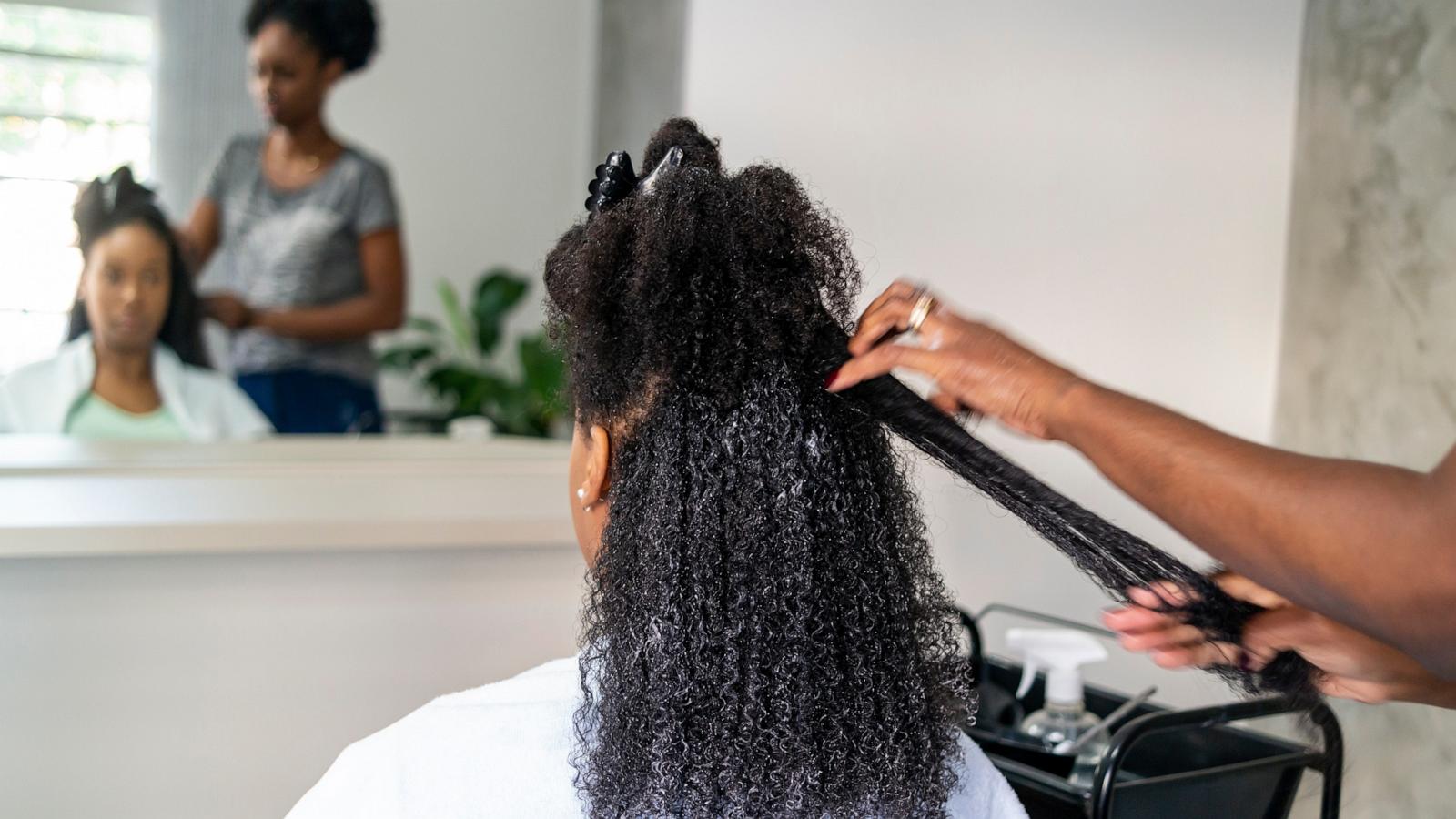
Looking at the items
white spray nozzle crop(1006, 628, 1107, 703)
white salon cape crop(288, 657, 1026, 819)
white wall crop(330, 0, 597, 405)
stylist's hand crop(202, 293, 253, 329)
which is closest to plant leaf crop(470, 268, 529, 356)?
white wall crop(330, 0, 597, 405)

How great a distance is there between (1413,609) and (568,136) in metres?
4.30

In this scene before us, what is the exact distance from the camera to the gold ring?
82 cm

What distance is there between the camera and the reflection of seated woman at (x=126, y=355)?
2287mm

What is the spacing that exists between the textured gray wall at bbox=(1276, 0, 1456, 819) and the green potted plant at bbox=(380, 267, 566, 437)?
6.46ft

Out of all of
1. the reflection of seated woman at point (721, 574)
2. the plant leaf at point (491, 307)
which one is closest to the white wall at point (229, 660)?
the reflection of seated woman at point (721, 574)

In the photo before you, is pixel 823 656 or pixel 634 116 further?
pixel 634 116

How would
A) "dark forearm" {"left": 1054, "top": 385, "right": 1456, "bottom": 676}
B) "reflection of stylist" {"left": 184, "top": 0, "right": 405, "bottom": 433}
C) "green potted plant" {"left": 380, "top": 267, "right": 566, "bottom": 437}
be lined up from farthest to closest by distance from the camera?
1. "green potted plant" {"left": 380, "top": 267, "right": 566, "bottom": 437}
2. "reflection of stylist" {"left": 184, "top": 0, "right": 405, "bottom": 433}
3. "dark forearm" {"left": 1054, "top": 385, "right": 1456, "bottom": 676}

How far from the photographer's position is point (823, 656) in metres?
0.84

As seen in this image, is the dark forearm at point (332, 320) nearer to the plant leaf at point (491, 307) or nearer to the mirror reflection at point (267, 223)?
the mirror reflection at point (267, 223)

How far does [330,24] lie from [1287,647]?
2.42m

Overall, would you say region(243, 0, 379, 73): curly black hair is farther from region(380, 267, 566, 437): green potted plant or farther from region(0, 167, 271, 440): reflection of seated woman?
region(380, 267, 566, 437): green potted plant

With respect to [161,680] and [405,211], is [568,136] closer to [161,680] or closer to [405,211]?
[405,211]

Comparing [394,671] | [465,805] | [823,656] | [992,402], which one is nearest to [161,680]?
[394,671]

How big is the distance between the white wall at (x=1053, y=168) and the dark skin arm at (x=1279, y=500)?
4.34ft
